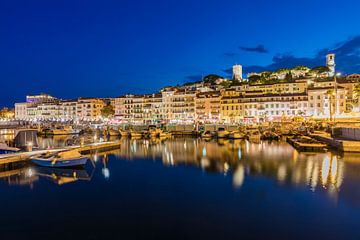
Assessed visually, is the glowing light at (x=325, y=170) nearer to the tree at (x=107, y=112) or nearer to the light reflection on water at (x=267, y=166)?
the light reflection on water at (x=267, y=166)

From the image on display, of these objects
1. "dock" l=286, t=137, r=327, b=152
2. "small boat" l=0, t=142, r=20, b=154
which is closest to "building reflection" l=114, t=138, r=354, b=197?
"dock" l=286, t=137, r=327, b=152

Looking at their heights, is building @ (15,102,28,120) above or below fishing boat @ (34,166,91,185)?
above

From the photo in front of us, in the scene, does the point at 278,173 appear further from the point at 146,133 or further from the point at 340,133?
the point at 146,133

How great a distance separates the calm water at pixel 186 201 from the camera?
37.9 feet

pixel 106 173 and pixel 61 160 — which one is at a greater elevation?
pixel 61 160

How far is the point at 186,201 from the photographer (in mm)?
15336

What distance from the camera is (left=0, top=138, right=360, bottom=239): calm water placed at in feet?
37.9

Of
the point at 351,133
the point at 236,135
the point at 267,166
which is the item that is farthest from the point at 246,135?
the point at 267,166

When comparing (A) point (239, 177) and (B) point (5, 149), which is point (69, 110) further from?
(A) point (239, 177)

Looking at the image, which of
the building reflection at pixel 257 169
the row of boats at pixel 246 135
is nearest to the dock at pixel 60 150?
Result: the building reflection at pixel 257 169

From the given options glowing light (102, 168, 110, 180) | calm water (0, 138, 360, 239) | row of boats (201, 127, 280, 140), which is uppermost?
row of boats (201, 127, 280, 140)

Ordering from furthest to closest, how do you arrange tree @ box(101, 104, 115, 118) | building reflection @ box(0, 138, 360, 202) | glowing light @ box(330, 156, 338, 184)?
tree @ box(101, 104, 115, 118) → glowing light @ box(330, 156, 338, 184) → building reflection @ box(0, 138, 360, 202)

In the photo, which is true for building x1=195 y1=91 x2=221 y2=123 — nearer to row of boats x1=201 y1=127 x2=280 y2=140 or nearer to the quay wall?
row of boats x1=201 y1=127 x2=280 y2=140

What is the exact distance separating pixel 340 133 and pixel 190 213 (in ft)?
106
